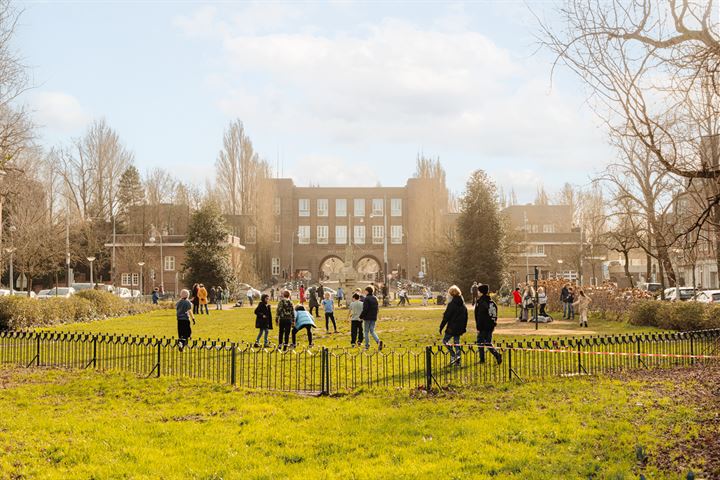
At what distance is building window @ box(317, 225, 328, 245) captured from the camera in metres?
84.2

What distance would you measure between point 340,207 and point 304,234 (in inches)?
224

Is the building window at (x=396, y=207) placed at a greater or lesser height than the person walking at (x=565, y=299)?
greater

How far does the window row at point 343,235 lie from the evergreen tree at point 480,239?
118 feet

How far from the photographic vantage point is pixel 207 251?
49.1 metres

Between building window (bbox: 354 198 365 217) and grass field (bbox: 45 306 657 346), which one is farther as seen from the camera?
building window (bbox: 354 198 365 217)

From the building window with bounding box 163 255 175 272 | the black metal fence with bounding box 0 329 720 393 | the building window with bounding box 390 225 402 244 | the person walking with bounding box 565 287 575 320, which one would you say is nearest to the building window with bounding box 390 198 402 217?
the building window with bounding box 390 225 402 244

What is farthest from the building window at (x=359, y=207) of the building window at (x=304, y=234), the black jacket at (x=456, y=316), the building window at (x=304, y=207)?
the black jacket at (x=456, y=316)

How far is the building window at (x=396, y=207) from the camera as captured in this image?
3346 inches

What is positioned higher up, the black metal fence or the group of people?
the group of people

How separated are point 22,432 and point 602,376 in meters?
9.39

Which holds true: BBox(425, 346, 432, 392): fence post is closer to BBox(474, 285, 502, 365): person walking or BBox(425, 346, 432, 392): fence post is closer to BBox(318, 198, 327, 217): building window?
BBox(474, 285, 502, 365): person walking

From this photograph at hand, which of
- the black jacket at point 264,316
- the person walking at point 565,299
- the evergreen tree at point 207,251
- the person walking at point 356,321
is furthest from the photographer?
the evergreen tree at point 207,251

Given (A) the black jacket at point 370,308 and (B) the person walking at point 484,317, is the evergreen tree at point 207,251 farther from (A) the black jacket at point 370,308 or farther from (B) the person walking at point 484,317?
(B) the person walking at point 484,317

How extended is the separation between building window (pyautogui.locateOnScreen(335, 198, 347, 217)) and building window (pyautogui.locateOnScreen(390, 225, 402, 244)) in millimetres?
6346
